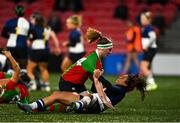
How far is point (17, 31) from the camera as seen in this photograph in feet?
63.8

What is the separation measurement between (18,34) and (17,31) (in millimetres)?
82

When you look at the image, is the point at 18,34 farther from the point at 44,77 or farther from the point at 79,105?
A: the point at 79,105

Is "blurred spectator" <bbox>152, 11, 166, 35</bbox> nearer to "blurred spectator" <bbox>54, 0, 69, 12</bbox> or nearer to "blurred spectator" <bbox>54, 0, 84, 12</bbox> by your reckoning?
"blurred spectator" <bbox>54, 0, 84, 12</bbox>

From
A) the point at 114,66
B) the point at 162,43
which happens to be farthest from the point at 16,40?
the point at 162,43

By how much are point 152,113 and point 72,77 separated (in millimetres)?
1613

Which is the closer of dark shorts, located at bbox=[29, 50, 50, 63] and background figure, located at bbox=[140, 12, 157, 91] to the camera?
dark shorts, located at bbox=[29, 50, 50, 63]

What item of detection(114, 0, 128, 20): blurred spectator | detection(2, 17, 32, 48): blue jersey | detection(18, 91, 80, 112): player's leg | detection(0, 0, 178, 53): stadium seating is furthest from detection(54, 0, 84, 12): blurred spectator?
detection(18, 91, 80, 112): player's leg

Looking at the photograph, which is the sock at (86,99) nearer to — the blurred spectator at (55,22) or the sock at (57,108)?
the sock at (57,108)

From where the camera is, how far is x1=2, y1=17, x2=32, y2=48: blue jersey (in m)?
19.3

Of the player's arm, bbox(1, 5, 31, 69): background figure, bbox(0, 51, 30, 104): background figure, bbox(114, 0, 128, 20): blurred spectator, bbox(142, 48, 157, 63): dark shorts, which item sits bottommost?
bbox(114, 0, 128, 20): blurred spectator

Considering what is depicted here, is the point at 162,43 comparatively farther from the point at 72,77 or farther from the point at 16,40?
the point at 72,77

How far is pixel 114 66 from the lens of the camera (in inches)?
1156

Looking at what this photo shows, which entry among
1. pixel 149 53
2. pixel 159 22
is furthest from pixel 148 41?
pixel 159 22

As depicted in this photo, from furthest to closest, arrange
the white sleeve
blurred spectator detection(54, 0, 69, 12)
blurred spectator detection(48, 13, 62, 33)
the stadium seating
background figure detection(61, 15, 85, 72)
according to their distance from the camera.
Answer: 1. blurred spectator detection(54, 0, 69, 12)
2. the stadium seating
3. blurred spectator detection(48, 13, 62, 33)
4. the white sleeve
5. background figure detection(61, 15, 85, 72)
